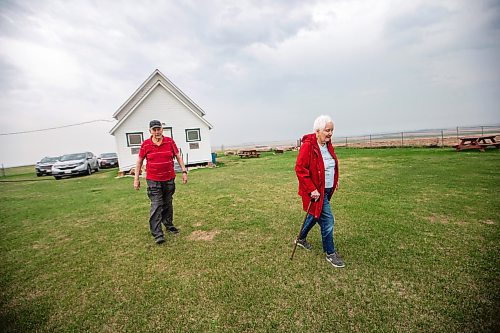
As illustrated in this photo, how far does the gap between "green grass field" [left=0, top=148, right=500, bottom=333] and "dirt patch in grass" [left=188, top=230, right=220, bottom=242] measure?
0.10 ft

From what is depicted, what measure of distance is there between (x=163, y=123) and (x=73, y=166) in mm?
7910

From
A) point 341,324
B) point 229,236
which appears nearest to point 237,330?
point 341,324

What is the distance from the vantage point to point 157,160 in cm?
459

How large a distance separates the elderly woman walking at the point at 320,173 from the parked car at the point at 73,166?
793 inches

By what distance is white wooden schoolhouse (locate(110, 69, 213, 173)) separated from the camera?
16078 millimetres

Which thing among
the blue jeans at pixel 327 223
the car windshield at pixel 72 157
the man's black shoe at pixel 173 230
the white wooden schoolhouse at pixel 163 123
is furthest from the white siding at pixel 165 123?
the blue jeans at pixel 327 223

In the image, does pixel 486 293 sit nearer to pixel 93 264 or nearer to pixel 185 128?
pixel 93 264

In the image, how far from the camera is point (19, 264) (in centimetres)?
415

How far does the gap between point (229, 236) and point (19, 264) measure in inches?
144

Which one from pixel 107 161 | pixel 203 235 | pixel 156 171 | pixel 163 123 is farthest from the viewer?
pixel 107 161

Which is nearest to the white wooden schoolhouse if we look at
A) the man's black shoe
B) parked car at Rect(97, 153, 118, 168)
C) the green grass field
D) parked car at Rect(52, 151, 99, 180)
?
parked car at Rect(52, 151, 99, 180)

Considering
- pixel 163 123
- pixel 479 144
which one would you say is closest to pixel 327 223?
pixel 163 123

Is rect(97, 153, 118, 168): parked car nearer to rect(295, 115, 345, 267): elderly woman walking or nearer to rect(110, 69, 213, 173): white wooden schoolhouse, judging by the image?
rect(110, 69, 213, 173): white wooden schoolhouse

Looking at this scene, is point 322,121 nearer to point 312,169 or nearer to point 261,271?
point 312,169
